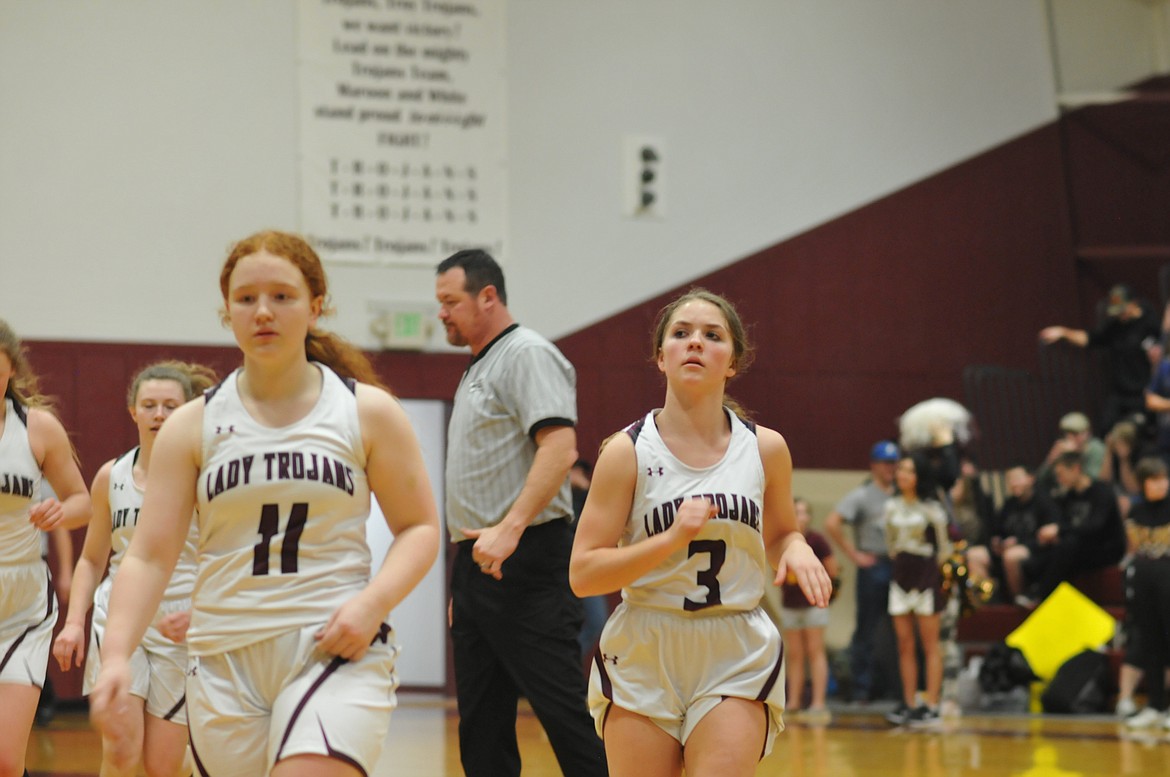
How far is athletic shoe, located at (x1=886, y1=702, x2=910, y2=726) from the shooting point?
956cm

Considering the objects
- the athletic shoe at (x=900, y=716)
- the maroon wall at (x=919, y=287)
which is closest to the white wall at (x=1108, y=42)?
the maroon wall at (x=919, y=287)

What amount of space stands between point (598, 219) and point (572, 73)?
131 centimetres

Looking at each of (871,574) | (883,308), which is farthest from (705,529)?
(883,308)

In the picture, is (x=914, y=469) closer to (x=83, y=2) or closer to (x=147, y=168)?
(x=147, y=168)

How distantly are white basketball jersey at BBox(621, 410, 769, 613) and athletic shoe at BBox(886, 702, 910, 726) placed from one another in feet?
20.6

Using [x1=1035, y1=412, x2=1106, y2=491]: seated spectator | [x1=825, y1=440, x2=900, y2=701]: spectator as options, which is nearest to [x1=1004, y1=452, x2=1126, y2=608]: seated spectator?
[x1=1035, y1=412, x2=1106, y2=491]: seated spectator

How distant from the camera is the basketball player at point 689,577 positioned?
3521 millimetres

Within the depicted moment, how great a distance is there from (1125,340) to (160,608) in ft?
35.2

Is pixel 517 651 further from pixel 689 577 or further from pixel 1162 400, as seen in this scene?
pixel 1162 400

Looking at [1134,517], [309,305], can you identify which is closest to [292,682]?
[309,305]

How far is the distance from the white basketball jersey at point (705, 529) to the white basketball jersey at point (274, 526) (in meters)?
0.95

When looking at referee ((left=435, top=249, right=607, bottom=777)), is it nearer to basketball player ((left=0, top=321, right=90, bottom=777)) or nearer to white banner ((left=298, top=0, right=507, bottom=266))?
basketball player ((left=0, top=321, right=90, bottom=777))

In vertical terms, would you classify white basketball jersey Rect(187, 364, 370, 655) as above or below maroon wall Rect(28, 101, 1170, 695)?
below

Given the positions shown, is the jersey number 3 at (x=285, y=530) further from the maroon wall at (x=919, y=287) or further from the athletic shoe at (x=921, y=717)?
the maroon wall at (x=919, y=287)
